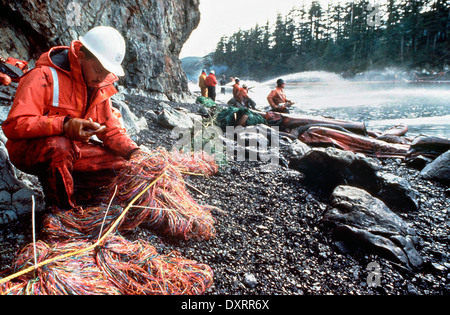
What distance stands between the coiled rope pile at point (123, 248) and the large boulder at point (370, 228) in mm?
1167

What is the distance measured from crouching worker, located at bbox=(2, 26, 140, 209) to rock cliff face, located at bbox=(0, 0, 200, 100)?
4589 millimetres

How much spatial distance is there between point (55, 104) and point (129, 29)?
9.68 metres

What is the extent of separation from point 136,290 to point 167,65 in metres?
12.8

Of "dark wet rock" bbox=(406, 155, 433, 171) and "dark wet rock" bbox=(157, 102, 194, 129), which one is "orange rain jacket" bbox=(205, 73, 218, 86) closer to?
"dark wet rock" bbox=(157, 102, 194, 129)

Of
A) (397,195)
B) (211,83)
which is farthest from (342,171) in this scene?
(211,83)

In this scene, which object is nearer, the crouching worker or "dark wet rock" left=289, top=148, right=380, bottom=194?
the crouching worker

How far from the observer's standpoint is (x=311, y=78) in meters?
49.1

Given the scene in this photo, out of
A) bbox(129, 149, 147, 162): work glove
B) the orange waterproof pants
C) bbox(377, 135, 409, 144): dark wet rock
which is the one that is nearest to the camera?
the orange waterproof pants

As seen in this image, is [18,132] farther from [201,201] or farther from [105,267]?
Result: [201,201]

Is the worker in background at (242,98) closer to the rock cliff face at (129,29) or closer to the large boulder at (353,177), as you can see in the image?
the rock cliff face at (129,29)

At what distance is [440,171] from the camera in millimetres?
3713

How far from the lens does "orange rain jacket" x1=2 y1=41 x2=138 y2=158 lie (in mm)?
1814

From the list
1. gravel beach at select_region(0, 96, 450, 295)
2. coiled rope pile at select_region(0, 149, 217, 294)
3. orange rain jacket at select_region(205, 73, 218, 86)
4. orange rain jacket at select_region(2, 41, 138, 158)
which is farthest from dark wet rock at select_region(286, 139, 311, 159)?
orange rain jacket at select_region(205, 73, 218, 86)

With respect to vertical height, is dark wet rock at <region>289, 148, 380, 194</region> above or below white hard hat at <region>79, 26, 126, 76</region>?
below
